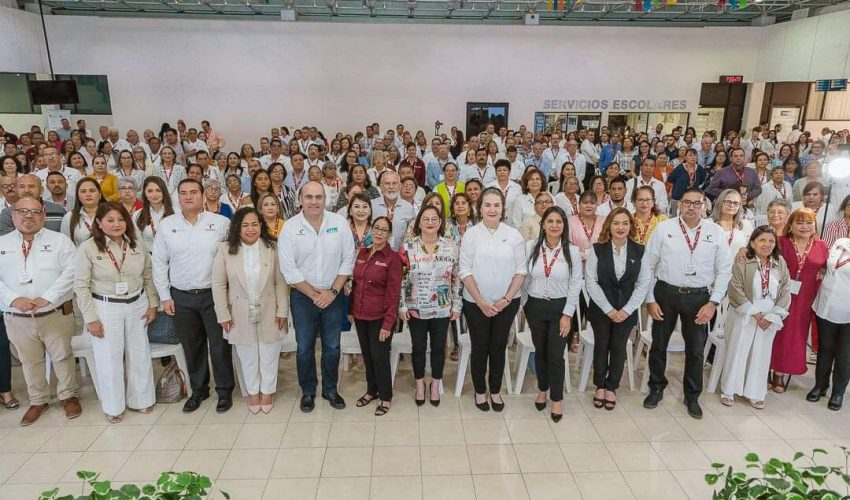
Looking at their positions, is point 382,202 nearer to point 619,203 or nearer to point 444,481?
point 619,203

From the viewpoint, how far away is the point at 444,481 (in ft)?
10.1

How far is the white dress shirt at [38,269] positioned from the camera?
3469mm

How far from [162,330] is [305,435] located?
4.67ft

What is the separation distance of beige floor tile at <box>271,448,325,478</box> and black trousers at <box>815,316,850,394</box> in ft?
12.5

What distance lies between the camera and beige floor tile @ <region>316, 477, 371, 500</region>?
9.69ft

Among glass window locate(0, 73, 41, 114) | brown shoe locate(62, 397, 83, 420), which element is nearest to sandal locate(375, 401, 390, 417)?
brown shoe locate(62, 397, 83, 420)

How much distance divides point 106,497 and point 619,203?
4.66 meters

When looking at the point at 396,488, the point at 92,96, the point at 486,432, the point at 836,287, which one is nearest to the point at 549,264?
the point at 486,432

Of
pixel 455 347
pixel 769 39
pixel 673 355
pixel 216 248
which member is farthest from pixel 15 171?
pixel 769 39

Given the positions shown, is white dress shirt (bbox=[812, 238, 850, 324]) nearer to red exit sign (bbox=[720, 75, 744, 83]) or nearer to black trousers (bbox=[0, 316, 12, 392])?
black trousers (bbox=[0, 316, 12, 392])

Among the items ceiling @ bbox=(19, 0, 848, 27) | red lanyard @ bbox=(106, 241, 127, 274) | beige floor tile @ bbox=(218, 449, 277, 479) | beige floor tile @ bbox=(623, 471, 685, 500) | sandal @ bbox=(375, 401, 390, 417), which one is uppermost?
ceiling @ bbox=(19, 0, 848, 27)

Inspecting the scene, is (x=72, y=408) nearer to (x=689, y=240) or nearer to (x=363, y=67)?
(x=689, y=240)

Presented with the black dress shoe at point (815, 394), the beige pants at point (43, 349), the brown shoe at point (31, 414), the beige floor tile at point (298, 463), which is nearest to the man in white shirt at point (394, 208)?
the beige floor tile at point (298, 463)

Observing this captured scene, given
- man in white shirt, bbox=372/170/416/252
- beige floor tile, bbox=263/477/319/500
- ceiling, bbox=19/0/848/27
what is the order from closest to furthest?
beige floor tile, bbox=263/477/319/500
man in white shirt, bbox=372/170/416/252
ceiling, bbox=19/0/848/27
